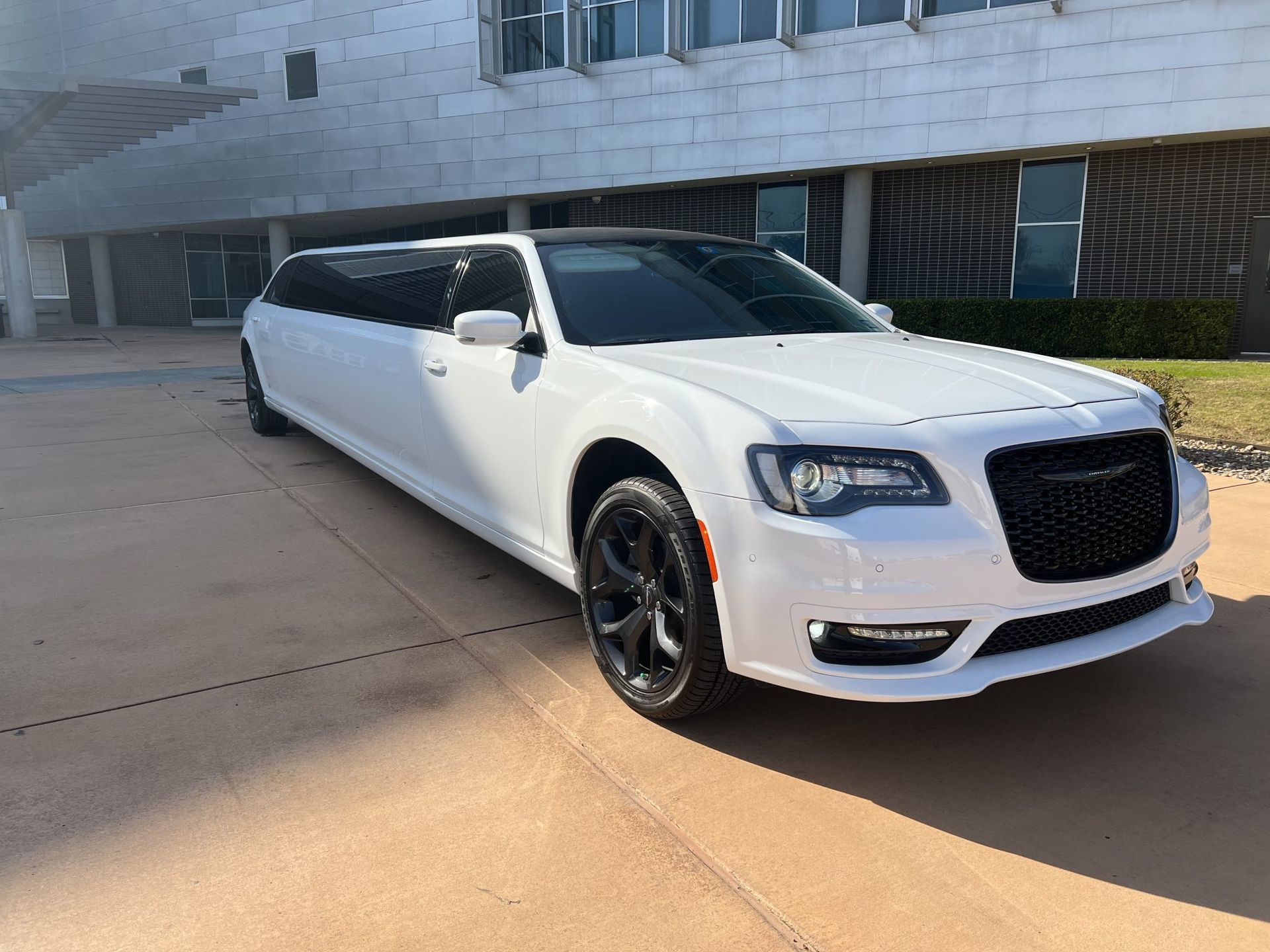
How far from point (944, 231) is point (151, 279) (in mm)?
28355

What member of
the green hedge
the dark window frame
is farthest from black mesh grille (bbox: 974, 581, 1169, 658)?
the dark window frame

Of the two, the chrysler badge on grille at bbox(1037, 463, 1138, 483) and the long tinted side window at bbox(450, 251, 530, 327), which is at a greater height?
the long tinted side window at bbox(450, 251, 530, 327)

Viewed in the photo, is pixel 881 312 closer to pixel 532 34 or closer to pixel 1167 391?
pixel 1167 391

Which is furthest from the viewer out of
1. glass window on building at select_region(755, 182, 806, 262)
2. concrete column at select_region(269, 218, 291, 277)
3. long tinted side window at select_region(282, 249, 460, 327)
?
concrete column at select_region(269, 218, 291, 277)

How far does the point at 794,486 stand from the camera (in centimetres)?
270

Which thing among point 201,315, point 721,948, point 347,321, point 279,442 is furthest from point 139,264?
point 721,948

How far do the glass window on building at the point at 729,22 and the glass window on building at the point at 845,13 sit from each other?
74 centimetres

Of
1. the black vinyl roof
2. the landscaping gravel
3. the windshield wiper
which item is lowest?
the landscaping gravel

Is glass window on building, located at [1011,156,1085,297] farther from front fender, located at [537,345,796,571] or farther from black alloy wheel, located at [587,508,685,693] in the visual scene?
black alloy wheel, located at [587,508,685,693]

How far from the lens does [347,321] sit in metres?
5.99

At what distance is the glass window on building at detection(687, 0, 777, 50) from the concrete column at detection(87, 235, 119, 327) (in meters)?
24.1

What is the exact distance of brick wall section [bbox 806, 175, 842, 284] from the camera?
64.6 ft

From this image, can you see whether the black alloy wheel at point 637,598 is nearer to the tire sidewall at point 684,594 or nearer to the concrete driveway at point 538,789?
the tire sidewall at point 684,594

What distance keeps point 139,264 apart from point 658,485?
3706 cm
